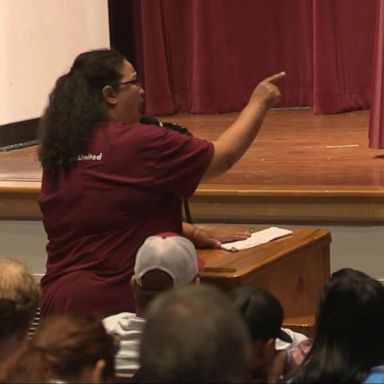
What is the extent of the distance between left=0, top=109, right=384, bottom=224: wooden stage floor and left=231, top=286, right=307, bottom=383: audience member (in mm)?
1420

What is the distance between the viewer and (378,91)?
158 inches

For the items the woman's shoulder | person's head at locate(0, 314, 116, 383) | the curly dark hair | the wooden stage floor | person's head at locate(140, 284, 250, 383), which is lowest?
the wooden stage floor

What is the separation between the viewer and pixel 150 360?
1281 millimetres

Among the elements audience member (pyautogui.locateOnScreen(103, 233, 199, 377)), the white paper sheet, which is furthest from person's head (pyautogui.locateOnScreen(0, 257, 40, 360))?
the white paper sheet

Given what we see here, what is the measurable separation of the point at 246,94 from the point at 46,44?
127cm

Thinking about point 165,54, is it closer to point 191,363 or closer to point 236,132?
point 236,132

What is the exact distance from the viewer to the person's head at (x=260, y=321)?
1947 mm

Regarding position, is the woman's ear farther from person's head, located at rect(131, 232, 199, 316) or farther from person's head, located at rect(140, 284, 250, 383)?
person's head, located at rect(140, 284, 250, 383)

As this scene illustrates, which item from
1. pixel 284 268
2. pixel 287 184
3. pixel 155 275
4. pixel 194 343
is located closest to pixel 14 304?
pixel 155 275

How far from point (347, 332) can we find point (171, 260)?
1.55 ft

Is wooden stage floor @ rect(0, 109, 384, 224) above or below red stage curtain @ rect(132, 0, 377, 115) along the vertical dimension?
below

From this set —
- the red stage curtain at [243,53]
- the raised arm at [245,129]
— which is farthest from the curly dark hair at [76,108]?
the red stage curtain at [243,53]

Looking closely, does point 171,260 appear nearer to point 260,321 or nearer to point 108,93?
point 260,321

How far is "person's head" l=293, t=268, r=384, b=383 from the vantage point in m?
1.73
